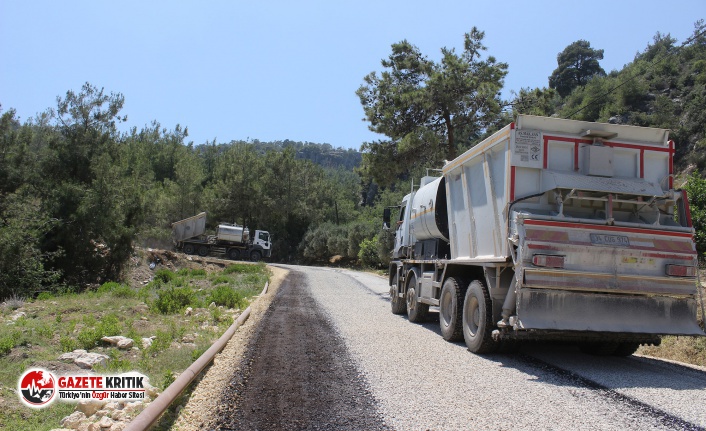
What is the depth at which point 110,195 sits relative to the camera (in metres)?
22.7

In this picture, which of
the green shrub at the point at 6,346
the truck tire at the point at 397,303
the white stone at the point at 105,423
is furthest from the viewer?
the truck tire at the point at 397,303

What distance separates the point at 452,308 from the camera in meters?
8.93

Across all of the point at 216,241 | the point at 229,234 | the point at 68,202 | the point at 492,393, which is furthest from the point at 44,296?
the point at 216,241

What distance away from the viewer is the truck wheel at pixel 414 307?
457 inches

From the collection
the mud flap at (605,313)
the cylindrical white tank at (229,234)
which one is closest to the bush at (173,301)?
the mud flap at (605,313)

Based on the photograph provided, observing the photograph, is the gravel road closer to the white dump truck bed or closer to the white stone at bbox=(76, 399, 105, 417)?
the white stone at bbox=(76, 399, 105, 417)

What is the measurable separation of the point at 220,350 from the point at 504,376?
433 centimetres

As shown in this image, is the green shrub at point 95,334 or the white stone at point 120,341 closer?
the green shrub at point 95,334

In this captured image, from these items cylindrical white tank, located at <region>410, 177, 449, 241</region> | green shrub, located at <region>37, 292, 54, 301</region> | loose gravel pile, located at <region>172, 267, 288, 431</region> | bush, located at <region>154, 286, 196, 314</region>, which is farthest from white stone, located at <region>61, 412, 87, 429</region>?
green shrub, located at <region>37, 292, 54, 301</region>

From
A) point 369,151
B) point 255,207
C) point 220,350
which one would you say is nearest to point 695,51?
point 369,151

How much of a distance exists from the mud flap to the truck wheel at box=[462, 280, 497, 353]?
40.2 inches

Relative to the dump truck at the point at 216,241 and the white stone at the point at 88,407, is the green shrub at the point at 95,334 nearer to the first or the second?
the white stone at the point at 88,407

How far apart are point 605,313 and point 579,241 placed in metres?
1.06

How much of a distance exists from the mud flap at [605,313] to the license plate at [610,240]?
71 centimetres
